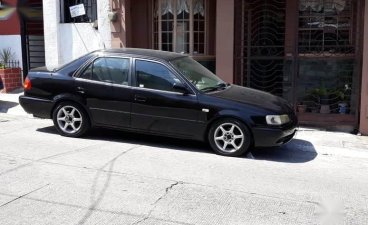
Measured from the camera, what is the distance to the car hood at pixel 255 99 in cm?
721

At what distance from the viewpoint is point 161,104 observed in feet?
24.4

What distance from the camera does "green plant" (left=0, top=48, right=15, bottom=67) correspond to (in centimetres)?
1336

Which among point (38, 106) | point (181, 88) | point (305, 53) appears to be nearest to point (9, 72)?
point (38, 106)

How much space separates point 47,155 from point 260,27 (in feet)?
20.8

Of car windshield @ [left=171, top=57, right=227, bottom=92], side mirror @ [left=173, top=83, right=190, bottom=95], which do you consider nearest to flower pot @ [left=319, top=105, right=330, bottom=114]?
car windshield @ [left=171, top=57, right=227, bottom=92]

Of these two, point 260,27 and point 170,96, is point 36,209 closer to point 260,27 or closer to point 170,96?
point 170,96

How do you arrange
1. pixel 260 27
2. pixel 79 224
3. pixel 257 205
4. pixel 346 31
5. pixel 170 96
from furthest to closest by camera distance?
pixel 260 27 → pixel 346 31 → pixel 170 96 → pixel 257 205 → pixel 79 224

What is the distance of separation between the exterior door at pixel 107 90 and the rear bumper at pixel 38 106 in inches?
25.1

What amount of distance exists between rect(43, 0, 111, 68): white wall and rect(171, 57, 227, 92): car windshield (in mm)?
4601

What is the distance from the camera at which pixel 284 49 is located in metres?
11.2

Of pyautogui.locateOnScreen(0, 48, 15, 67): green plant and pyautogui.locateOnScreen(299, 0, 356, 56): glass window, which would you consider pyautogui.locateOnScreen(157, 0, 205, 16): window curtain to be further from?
pyautogui.locateOnScreen(0, 48, 15, 67): green plant

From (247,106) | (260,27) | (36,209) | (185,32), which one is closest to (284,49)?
(260,27)

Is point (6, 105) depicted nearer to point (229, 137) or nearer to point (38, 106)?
point (38, 106)

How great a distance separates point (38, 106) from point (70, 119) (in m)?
0.64
